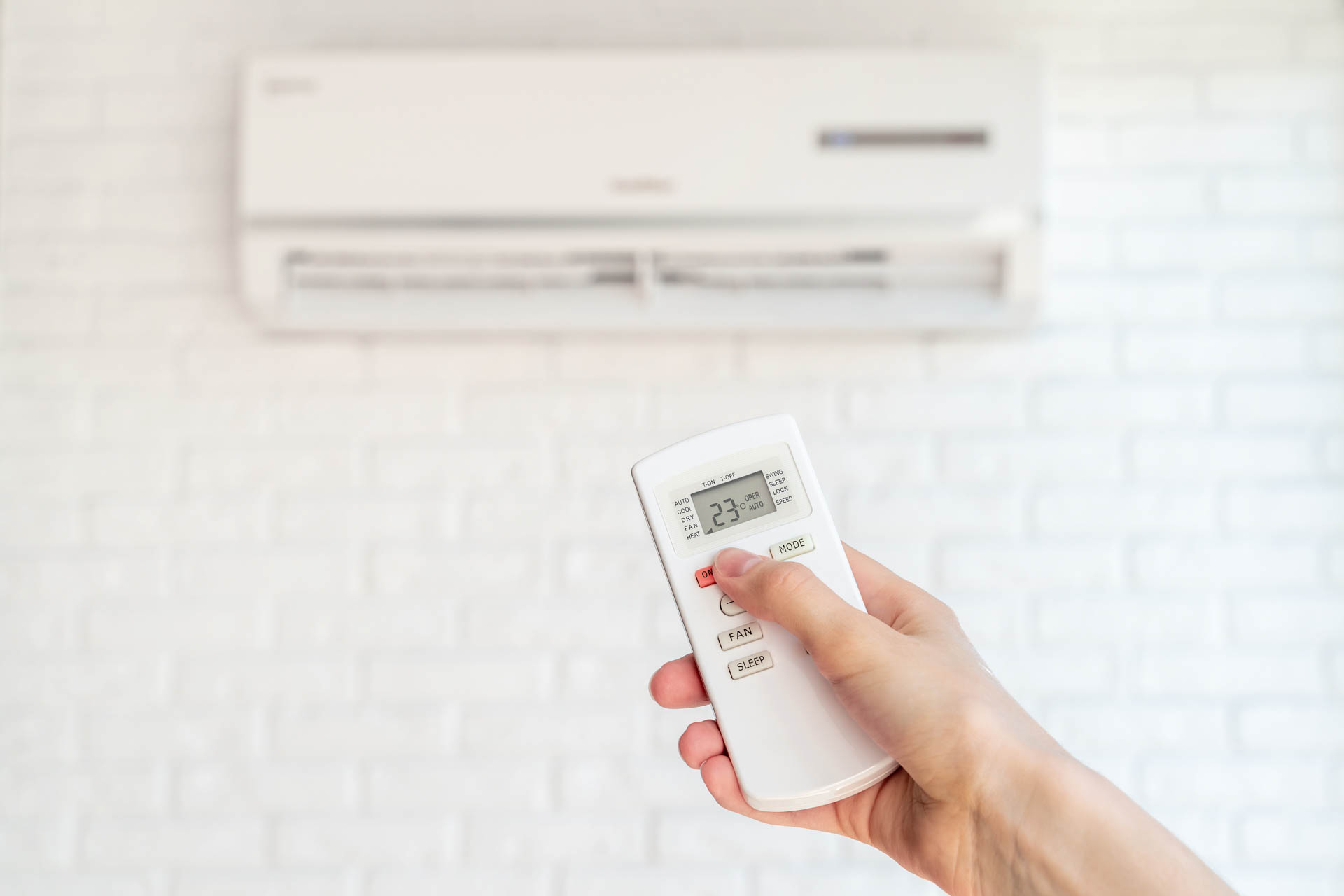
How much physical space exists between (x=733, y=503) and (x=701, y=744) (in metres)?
0.19

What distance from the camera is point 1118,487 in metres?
1.27

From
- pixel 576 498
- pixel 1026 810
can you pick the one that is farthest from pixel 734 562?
pixel 576 498

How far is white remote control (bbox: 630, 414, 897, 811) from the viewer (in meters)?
0.71

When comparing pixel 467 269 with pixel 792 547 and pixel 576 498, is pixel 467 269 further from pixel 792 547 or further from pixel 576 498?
pixel 792 547

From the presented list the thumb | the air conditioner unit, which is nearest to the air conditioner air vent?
the air conditioner unit

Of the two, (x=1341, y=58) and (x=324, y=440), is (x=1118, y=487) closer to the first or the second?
(x=1341, y=58)

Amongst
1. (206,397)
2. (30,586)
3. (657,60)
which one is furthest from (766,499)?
(30,586)

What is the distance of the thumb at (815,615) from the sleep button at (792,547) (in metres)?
0.04

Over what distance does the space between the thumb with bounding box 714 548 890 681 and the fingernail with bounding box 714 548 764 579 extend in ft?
0.05

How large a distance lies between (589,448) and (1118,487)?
70 centimetres

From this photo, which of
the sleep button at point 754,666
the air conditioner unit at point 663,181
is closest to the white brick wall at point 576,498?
the air conditioner unit at point 663,181

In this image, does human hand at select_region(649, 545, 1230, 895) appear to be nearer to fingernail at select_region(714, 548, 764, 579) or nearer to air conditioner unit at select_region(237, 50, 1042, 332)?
fingernail at select_region(714, 548, 764, 579)

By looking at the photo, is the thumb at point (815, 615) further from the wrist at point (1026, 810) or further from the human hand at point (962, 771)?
the wrist at point (1026, 810)

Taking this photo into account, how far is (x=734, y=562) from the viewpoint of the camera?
73cm
